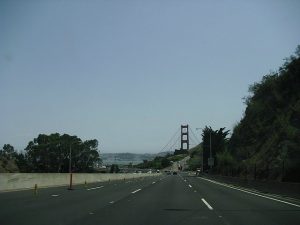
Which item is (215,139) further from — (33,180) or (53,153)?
(33,180)

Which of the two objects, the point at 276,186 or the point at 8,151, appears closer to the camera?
the point at 276,186

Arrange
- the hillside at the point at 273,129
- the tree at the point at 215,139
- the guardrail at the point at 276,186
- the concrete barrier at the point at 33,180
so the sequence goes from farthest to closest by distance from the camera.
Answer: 1. the tree at the point at 215,139
2. the hillside at the point at 273,129
3. the concrete barrier at the point at 33,180
4. the guardrail at the point at 276,186

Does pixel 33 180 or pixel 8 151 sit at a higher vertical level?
pixel 8 151

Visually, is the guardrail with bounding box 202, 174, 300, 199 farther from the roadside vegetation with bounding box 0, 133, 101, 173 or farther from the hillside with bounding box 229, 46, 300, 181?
the roadside vegetation with bounding box 0, 133, 101, 173

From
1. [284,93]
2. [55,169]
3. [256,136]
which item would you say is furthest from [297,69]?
[55,169]

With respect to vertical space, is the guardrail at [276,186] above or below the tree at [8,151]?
below

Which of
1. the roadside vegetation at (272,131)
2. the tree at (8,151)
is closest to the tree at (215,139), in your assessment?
the roadside vegetation at (272,131)

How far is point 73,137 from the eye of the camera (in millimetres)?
152625

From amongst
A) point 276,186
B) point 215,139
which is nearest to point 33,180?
point 276,186

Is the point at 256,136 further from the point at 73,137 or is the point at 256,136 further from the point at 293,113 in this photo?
the point at 73,137

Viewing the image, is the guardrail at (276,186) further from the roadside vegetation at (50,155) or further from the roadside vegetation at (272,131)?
the roadside vegetation at (50,155)

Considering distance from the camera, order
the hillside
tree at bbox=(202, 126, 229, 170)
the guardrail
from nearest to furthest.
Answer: the guardrail, the hillside, tree at bbox=(202, 126, 229, 170)

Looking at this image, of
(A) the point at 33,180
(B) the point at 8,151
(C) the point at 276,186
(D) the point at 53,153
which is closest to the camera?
(C) the point at 276,186

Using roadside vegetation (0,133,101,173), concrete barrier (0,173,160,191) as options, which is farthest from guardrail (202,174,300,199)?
roadside vegetation (0,133,101,173)
